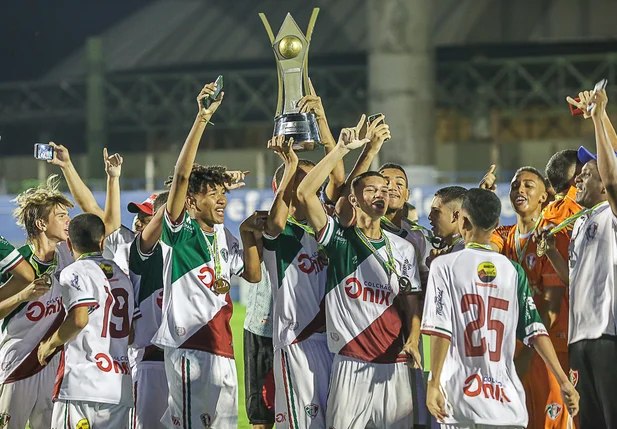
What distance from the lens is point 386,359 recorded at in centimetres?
629

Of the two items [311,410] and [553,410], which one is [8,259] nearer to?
[311,410]

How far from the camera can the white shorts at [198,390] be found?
6445 mm

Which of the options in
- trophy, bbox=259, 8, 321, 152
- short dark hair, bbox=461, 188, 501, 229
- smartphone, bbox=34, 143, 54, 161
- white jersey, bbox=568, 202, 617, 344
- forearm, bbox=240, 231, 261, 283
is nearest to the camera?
short dark hair, bbox=461, 188, 501, 229

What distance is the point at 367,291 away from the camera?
250 inches

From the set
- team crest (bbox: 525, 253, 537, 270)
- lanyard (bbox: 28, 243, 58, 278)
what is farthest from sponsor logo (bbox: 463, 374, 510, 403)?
lanyard (bbox: 28, 243, 58, 278)

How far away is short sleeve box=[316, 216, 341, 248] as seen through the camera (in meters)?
6.29

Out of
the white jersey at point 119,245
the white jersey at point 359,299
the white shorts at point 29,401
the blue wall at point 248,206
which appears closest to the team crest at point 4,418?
the white shorts at point 29,401

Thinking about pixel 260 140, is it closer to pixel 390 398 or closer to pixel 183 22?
pixel 183 22

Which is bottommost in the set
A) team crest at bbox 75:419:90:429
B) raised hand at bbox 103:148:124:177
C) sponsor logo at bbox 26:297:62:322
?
team crest at bbox 75:419:90:429

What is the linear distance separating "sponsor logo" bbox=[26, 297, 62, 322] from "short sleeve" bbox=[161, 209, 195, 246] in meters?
0.89

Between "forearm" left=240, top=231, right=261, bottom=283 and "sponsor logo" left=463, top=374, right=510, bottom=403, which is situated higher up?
"forearm" left=240, top=231, right=261, bottom=283

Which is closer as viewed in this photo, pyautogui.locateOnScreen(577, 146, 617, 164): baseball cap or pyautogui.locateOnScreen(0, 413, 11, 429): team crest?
pyautogui.locateOnScreen(577, 146, 617, 164): baseball cap

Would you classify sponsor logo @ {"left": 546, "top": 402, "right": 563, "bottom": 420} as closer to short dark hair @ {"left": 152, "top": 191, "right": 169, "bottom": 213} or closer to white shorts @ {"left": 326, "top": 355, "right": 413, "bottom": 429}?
white shorts @ {"left": 326, "top": 355, "right": 413, "bottom": 429}

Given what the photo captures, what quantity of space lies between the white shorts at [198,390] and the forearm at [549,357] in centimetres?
201
